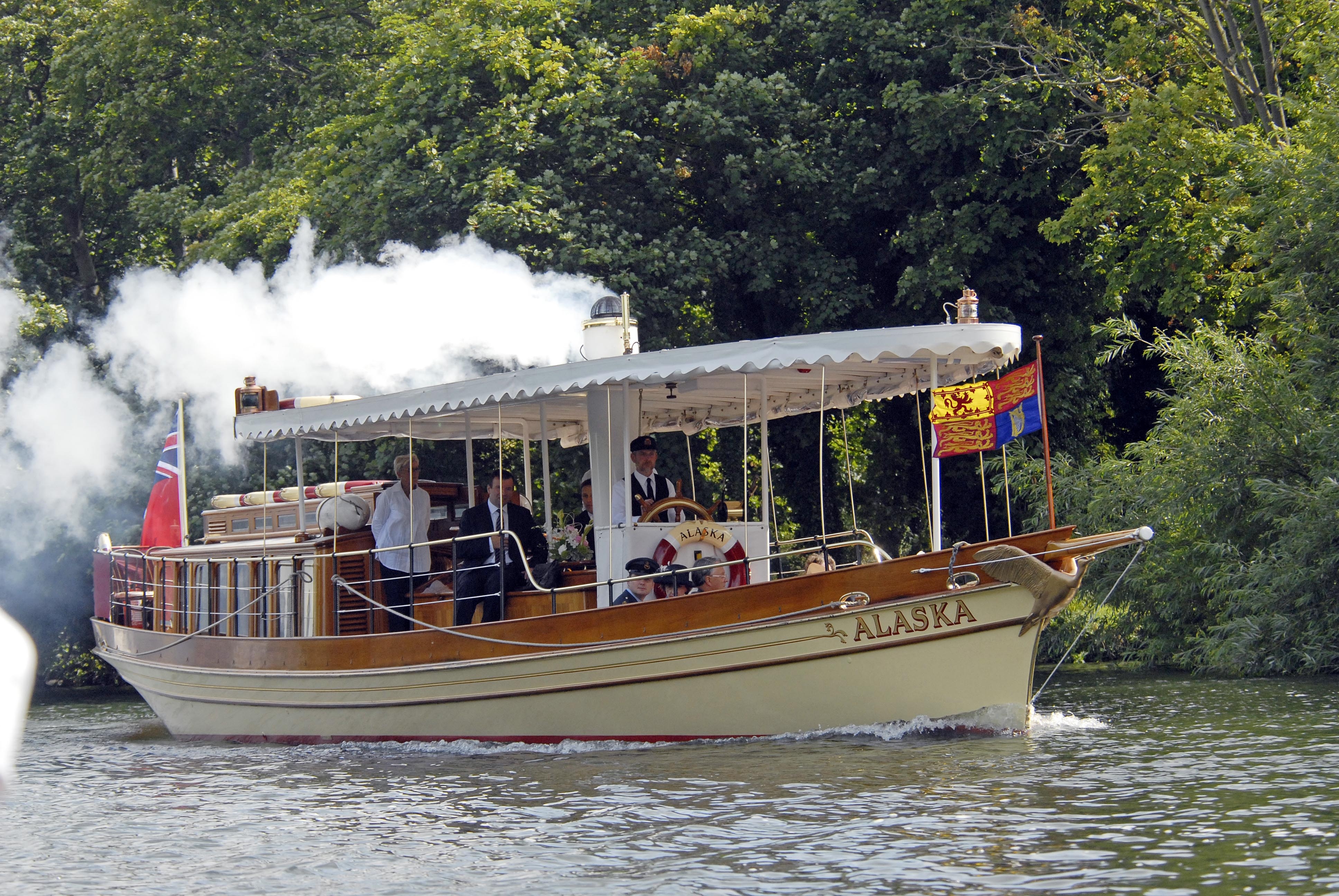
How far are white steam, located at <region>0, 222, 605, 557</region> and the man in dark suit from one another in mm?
4663

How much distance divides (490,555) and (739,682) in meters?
2.84

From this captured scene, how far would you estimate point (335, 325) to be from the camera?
67.8ft

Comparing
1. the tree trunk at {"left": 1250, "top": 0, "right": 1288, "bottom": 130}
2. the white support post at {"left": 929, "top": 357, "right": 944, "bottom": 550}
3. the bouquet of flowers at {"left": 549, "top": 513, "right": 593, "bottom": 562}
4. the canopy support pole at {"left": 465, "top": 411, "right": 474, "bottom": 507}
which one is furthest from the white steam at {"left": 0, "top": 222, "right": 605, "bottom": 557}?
the tree trunk at {"left": 1250, "top": 0, "right": 1288, "bottom": 130}

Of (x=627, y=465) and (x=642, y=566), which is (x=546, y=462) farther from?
(x=642, y=566)

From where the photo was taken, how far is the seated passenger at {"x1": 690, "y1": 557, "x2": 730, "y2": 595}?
1190 centimetres

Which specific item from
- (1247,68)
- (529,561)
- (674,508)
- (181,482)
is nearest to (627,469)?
(674,508)

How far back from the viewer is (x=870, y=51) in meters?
21.7

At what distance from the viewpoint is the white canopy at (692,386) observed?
1080 cm

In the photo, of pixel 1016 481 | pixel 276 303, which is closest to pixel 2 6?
pixel 276 303

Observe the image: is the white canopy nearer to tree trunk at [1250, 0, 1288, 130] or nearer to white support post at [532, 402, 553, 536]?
white support post at [532, 402, 553, 536]

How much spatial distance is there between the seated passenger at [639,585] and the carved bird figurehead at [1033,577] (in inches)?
108

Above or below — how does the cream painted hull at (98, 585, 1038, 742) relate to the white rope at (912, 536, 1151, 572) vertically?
below

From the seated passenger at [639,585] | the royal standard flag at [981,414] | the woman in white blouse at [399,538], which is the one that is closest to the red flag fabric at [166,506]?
the woman in white blouse at [399,538]

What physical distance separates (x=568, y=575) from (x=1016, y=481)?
8.95 meters
